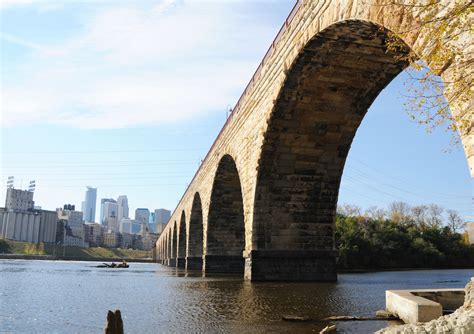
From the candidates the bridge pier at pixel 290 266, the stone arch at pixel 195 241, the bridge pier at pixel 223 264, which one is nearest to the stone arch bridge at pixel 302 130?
the bridge pier at pixel 290 266

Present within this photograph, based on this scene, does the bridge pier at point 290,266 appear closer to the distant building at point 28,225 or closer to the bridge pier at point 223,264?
the bridge pier at point 223,264

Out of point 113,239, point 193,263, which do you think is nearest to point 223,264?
point 193,263

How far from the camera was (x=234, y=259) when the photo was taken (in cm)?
2598

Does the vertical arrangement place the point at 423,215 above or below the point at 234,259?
above

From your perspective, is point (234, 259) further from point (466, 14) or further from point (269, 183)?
point (466, 14)

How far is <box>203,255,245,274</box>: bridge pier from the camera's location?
25078 mm

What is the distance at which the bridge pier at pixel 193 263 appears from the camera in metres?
35.3

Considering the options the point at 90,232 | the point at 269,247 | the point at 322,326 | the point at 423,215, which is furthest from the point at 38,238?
the point at 322,326

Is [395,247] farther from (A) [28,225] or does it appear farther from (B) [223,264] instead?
(A) [28,225]

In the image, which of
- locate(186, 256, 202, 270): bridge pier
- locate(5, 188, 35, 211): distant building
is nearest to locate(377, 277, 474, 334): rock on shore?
locate(186, 256, 202, 270): bridge pier

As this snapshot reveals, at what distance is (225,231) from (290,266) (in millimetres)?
11165

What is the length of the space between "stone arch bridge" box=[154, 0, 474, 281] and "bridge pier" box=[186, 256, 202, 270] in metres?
17.7

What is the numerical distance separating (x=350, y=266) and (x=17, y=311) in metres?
34.9

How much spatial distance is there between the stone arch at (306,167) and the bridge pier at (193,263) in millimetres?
20854
